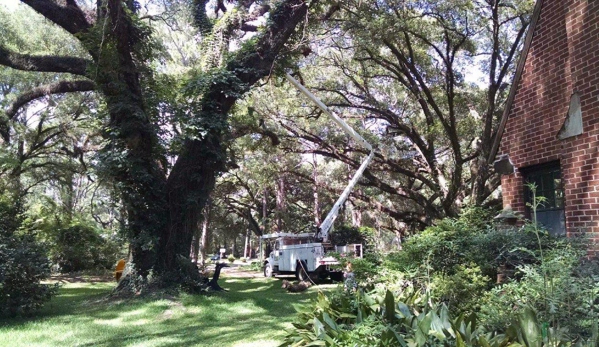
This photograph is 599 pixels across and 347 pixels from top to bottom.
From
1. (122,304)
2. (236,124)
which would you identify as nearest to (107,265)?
(236,124)

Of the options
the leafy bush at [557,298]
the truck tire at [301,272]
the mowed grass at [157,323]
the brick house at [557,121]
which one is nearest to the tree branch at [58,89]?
the mowed grass at [157,323]

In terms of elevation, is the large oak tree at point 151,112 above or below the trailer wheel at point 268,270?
above

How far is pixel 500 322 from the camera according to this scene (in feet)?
13.1

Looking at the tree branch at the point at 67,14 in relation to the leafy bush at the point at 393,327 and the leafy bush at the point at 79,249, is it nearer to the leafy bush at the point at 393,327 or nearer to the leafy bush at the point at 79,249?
the leafy bush at the point at 393,327

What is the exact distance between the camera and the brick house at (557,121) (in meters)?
6.57

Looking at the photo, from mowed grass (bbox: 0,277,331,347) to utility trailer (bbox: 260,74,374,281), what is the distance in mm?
7026

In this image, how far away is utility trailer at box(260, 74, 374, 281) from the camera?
19350 mm

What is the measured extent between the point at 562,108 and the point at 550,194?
1462 millimetres

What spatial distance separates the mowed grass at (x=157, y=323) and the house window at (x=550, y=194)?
4147mm

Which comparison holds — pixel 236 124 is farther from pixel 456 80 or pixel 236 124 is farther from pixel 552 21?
pixel 552 21

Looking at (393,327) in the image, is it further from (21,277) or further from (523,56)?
(21,277)

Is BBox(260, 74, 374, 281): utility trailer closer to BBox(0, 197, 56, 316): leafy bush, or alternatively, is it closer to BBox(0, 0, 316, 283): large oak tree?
BBox(0, 0, 316, 283): large oak tree

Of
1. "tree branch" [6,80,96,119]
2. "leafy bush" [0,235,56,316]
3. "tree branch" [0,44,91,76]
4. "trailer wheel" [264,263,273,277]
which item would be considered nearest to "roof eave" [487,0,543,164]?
"leafy bush" [0,235,56,316]

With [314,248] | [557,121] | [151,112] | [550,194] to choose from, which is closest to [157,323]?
[151,112]
